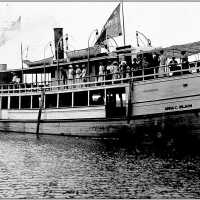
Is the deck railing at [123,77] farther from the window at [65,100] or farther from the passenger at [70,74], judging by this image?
the window at [65,100]

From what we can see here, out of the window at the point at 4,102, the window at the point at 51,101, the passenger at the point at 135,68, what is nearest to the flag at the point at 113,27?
the passenger at the point at 135,68

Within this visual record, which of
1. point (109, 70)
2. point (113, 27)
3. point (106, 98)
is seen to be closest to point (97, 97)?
point (106, 98)

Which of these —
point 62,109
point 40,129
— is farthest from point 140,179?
point 40,129

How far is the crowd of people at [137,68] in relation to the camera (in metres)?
23.6

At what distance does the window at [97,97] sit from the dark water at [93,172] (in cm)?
333

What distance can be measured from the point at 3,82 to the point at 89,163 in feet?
64.2

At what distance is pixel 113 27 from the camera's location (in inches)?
1133

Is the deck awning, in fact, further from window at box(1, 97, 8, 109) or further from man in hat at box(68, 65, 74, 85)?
window at box(1, 97, 8, 109)

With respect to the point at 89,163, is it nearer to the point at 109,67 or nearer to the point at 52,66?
the point at 109,67

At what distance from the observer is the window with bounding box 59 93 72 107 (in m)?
29.2

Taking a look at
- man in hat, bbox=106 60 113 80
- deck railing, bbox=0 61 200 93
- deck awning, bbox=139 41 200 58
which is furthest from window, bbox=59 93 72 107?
deck awning, bbox=139 41 200 58

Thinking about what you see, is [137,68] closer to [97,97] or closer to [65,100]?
[97,97]

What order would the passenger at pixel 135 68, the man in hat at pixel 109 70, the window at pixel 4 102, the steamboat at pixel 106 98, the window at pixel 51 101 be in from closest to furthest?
the steamboat at pixel 106 98 → the passenger at pixel 135 68 → the man in hat at pixel 109 70 → the window at pixel 51 101 → the window at pixel 4 102

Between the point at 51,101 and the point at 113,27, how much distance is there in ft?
22.2
